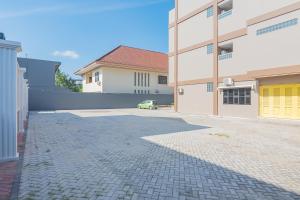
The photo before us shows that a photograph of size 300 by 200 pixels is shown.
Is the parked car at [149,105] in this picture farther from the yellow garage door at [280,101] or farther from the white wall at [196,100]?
the yellow garage door at [280,101]

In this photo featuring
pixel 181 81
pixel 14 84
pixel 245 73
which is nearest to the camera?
pixel 14 84

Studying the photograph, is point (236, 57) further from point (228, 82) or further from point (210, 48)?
point (210, 48)

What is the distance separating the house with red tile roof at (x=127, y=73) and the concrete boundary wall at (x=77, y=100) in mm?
1174

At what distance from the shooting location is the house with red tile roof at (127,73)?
32062 mm

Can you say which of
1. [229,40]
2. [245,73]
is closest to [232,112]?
[245,73]

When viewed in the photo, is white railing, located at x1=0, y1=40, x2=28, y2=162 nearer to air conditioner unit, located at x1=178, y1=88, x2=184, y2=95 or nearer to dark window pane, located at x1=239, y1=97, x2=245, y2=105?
dark window pane, located at x1=239, y1=97, x2=245, y2=105

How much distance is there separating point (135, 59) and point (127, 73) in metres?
2.96

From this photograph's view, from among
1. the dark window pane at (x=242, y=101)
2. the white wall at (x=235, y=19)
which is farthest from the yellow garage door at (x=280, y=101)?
the white wall at (x=235, y=19)

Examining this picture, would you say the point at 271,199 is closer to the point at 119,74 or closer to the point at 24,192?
the point at 24,192

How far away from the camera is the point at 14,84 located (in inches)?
235

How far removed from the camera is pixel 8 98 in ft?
19.3

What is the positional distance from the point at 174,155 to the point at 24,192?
3.99 metres

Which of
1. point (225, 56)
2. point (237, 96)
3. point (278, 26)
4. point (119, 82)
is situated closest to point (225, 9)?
point (225, 56)

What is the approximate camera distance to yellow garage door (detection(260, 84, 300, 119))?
14.6m
